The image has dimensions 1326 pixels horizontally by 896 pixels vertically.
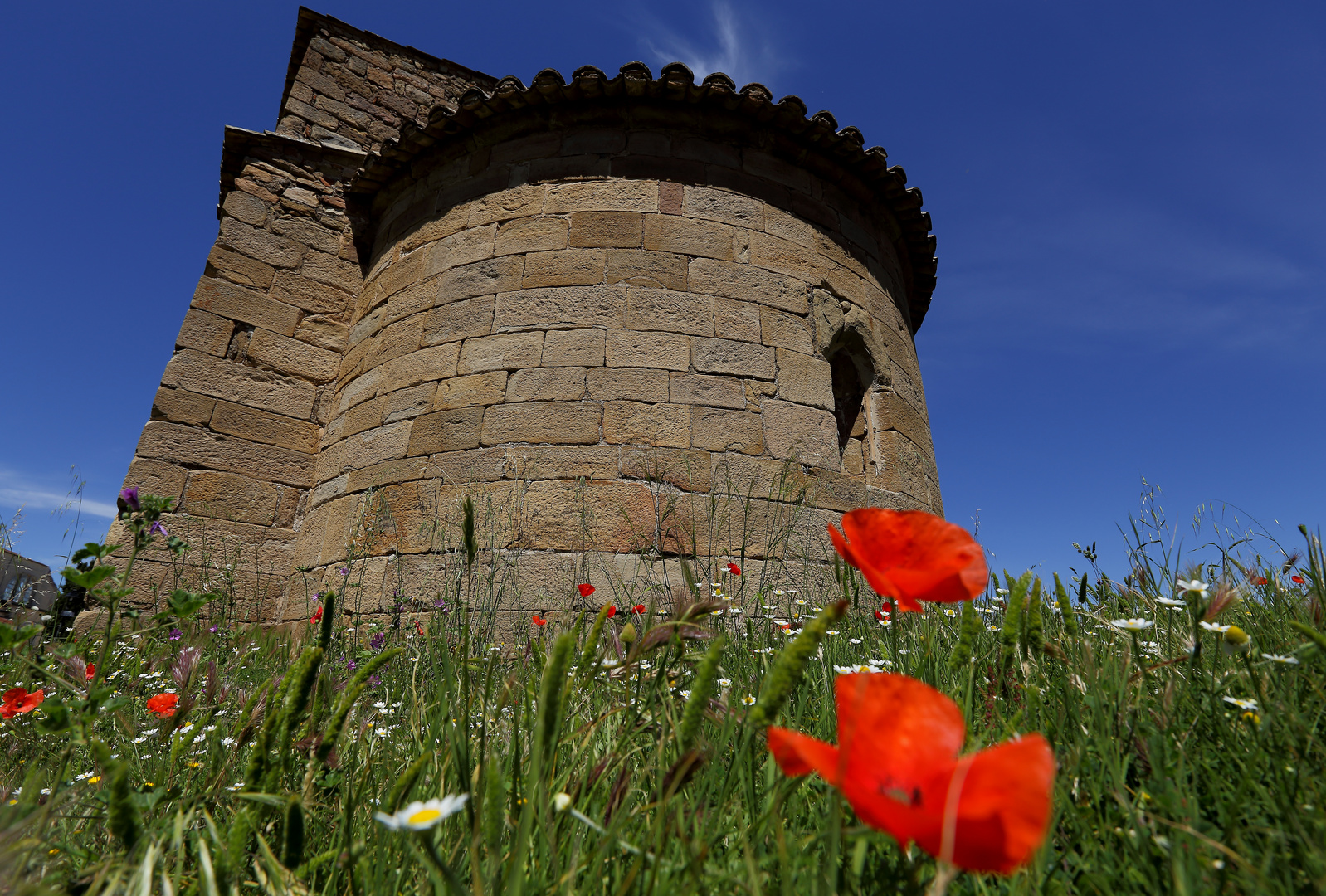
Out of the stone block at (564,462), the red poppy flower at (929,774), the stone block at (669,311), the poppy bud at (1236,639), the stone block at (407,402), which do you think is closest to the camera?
the red poppy flower at (929,774)

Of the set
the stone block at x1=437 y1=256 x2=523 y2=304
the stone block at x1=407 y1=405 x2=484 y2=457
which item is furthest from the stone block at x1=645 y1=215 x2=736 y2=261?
the stone block at x1=407 y1=405 x2=484 y2=457

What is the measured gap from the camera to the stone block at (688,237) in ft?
16.4

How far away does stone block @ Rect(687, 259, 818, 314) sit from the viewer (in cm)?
492

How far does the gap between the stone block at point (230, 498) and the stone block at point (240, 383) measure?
670 millimetres

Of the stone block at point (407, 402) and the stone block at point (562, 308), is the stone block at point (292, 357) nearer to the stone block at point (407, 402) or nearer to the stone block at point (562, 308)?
the stone block at point (407, 402)

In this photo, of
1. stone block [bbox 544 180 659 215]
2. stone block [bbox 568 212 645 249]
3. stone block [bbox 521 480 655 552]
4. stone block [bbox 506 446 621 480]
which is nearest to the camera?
stone block [bbox 521 480 655 552]

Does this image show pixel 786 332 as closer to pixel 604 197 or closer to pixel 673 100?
pixel 604 197

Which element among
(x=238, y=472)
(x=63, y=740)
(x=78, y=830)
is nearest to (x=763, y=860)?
(x=78, y=830)

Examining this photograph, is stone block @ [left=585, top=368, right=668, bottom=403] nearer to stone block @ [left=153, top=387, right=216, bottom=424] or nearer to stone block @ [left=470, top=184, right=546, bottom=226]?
stone block @ [left=470, top=184, right=546, bottom=226]

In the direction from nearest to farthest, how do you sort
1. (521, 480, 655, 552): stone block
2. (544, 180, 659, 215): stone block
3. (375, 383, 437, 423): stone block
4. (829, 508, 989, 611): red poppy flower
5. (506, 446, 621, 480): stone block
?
(829, 508, 989, 611): red poppy flower → (521, 480, 655, 552): stone block → (506, 446, 621, 480): stone block → (375, 383, 437, 423): stone block → (544, 180, 659, 215): stone block

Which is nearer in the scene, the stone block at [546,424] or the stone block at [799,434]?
the stone block at [546,424]

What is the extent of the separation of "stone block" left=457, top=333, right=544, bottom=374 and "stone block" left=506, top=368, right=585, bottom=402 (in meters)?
0.09

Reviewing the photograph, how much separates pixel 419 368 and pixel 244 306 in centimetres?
203

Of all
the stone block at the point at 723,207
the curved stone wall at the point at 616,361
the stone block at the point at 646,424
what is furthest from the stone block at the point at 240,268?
the stone block at the point at 723,207
